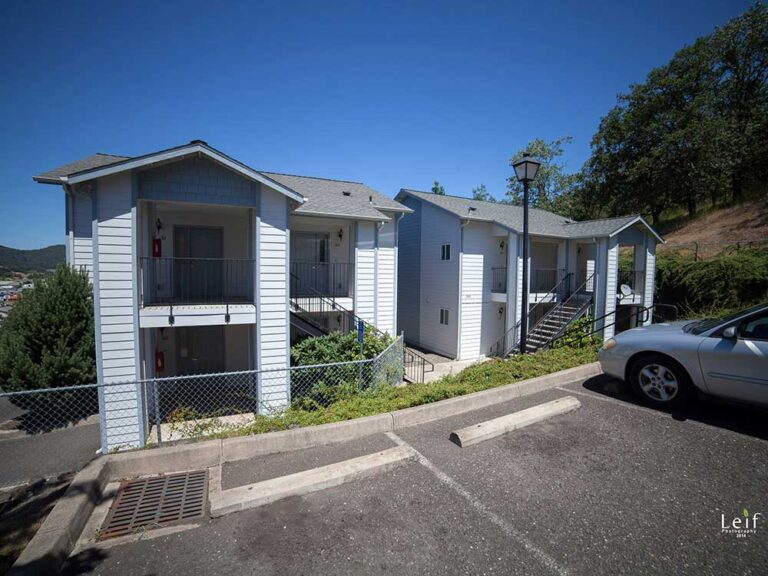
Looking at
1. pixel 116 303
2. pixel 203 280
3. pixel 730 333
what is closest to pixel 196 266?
pixel 203 280

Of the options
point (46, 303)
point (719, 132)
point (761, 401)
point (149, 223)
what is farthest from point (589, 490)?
point (719, 132)

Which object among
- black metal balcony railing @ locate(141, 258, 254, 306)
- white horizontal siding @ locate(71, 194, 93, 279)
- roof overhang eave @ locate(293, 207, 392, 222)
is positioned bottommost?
black metal balcony railing @ locate(141, 258, 254, 306)

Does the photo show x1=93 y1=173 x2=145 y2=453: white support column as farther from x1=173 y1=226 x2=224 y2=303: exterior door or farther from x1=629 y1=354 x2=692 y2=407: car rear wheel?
x1=629 y1=354 x2=692 y2=407: car rear wheel

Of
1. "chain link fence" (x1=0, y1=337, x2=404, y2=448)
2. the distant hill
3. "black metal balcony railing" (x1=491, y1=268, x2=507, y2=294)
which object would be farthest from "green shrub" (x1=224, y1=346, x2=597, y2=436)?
the distant hill

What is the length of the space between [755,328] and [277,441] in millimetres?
5916

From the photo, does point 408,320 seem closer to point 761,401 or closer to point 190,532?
point 761,401

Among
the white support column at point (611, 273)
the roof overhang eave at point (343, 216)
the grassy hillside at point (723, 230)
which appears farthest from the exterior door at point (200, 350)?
the grassy hillside at point (723, 230)

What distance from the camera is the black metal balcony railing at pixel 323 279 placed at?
479 inches

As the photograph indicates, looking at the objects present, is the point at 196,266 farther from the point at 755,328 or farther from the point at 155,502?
the point at 755,328

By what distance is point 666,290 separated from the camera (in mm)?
17203

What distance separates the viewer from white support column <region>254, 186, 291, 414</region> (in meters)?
8.66

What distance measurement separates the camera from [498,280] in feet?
53.2

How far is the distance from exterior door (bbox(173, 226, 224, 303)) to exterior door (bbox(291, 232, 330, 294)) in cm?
241

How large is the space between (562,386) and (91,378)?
36.2 ft
